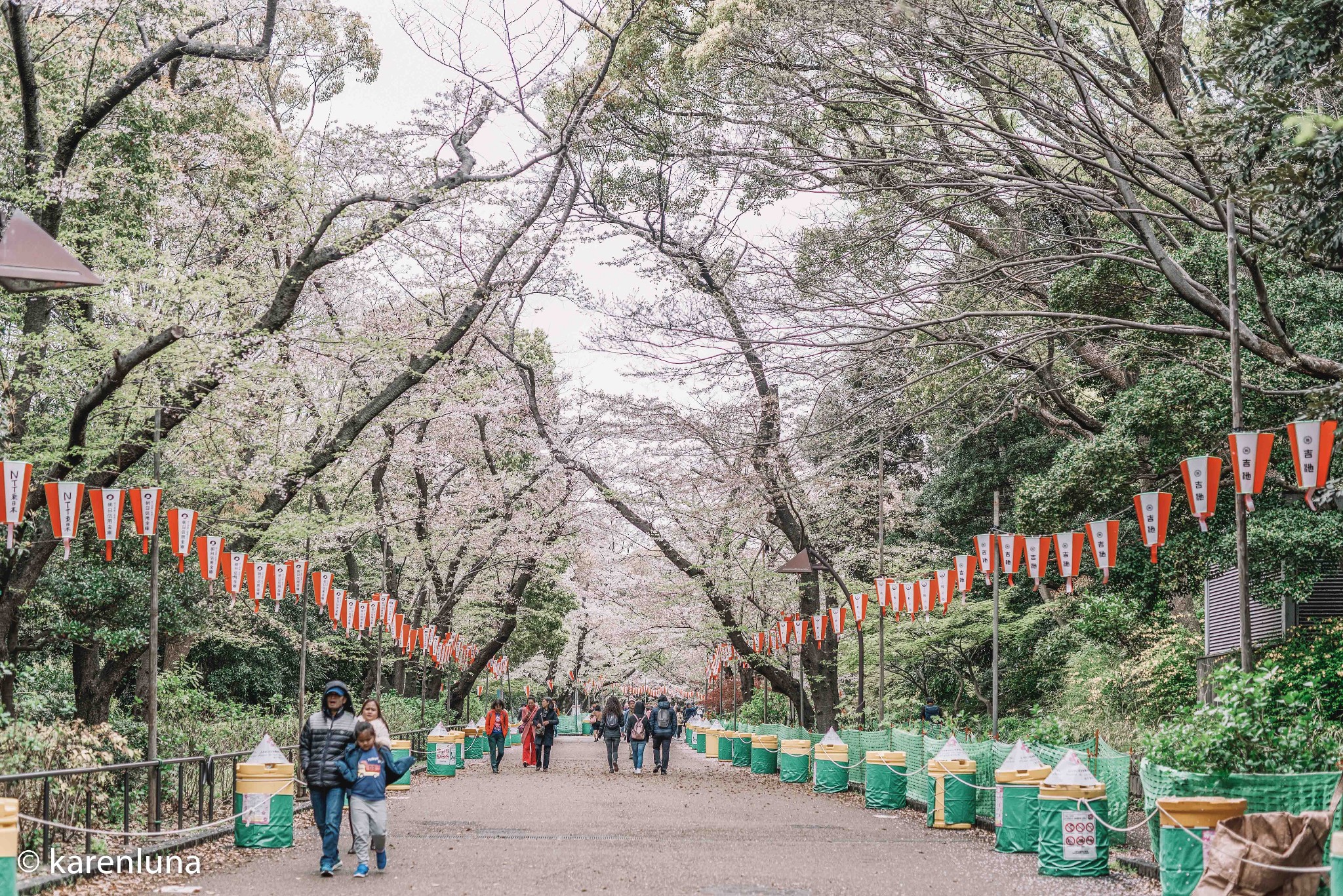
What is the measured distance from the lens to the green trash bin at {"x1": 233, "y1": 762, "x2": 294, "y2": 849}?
1149cm

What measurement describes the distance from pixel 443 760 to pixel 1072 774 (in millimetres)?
16283

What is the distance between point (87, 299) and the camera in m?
14.7

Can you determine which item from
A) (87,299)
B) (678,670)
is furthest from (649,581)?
(678,670)

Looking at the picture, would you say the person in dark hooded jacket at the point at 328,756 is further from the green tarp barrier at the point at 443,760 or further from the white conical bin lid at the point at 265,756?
the green tarp barrier at the point at 443,760

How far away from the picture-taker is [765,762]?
26188 millimetres

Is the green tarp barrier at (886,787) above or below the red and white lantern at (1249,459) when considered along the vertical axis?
below

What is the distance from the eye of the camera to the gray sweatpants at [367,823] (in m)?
10.0

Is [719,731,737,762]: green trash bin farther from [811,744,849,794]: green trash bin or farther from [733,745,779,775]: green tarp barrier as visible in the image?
[811,744,849,794]: green trash bin

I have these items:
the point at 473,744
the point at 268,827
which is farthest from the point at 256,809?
the point at 473,744

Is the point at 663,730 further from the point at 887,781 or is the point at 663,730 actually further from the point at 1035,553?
the point at 1035,553

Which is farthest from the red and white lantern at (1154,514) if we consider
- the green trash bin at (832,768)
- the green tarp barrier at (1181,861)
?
the green trash bin at (832,768)

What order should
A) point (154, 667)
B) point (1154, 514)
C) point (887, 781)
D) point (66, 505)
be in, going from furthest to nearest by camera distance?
1. point (887, 781)
2. point (1154, 514)
3. point (154, 667)
4. point (66, 505)

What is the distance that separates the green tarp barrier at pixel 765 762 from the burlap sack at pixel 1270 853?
1900 cm

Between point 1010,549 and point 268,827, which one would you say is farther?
point 1010,549
